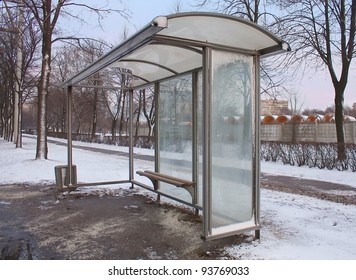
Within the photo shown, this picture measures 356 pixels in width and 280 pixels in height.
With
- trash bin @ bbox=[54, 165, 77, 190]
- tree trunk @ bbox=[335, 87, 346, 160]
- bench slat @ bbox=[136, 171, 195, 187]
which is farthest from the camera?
tree trunk @ bbox=[335, 87, 346, 160]

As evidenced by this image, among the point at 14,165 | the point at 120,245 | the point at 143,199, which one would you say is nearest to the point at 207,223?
the point at 120,245

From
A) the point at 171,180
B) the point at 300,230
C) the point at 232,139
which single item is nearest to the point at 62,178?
the point at 171,180

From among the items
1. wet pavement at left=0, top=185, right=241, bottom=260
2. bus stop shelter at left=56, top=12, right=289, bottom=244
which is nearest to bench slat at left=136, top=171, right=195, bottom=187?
bus stop shelter at left=56, top=12, right=289, bottom=244

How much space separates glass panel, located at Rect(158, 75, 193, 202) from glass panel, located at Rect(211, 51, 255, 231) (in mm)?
1406

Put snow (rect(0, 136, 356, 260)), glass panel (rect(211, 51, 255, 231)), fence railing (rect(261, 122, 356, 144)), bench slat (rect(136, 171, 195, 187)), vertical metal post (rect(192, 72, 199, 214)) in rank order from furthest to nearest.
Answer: fence railing (rect(261, 122, 356, 144)) → vertical metal post (rect(192, 72, 199, 214)) → bench slat (rect(136, 171, 195, 187)) → glass panel (rect(211, 51, 255, 231)) → snow (rect(0, 136, 356, 260))

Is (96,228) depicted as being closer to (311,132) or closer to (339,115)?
(339,115)

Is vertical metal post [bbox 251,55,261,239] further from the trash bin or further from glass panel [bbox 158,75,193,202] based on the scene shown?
the trash bin

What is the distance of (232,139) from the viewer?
478 cm

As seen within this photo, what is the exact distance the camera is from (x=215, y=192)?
4613 millimetres

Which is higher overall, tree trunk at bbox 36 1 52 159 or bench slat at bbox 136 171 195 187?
tree trunk at bbox 36 1 52 159

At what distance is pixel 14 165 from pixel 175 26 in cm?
1109

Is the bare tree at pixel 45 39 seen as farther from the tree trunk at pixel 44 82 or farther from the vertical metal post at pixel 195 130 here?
the vertical metal post at pixel 195 130

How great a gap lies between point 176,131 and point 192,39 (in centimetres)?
245

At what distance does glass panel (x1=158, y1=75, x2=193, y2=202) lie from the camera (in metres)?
6.22
